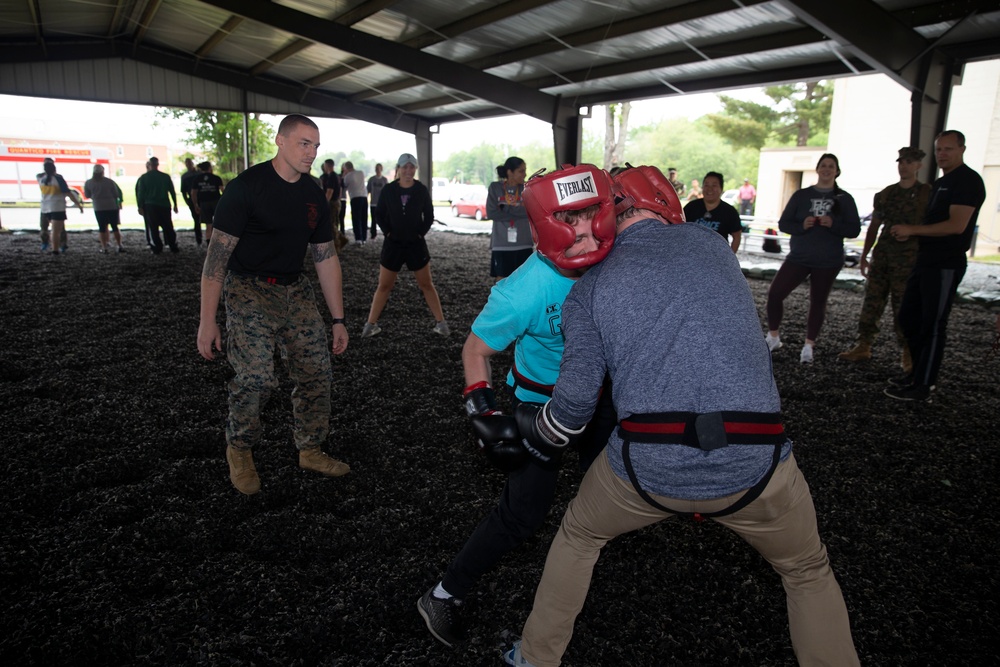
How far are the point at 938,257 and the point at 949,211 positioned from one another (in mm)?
361

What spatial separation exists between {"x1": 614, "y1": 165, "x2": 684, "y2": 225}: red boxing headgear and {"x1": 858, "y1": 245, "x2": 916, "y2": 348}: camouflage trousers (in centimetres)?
483

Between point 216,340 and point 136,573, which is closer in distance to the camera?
point 136,573

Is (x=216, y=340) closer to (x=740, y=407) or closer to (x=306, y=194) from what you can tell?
(x=306, y=194)

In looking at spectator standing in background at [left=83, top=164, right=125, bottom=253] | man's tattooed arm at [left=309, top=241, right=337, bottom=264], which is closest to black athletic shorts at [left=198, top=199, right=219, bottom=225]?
spectator standing in background at [left=83, top=164, right=125, bottom=253]

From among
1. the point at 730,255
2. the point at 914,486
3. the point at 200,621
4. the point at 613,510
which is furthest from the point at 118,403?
the point at 914,486

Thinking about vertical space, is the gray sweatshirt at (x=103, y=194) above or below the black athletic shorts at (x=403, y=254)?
above

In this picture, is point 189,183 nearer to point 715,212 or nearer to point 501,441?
point 715,212

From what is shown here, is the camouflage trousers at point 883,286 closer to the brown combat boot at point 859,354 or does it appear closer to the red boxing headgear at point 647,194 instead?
the brown combat boot at point 859,354

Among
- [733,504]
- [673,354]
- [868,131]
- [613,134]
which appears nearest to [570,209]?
[673,354]

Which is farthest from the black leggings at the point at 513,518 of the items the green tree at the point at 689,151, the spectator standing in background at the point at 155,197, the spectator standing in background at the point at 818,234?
the green tree at the point at 689,151

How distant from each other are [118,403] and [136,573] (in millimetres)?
2387

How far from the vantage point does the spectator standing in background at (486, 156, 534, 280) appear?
266 inches

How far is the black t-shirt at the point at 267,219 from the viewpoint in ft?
10.0

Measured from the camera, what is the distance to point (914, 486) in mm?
3580
